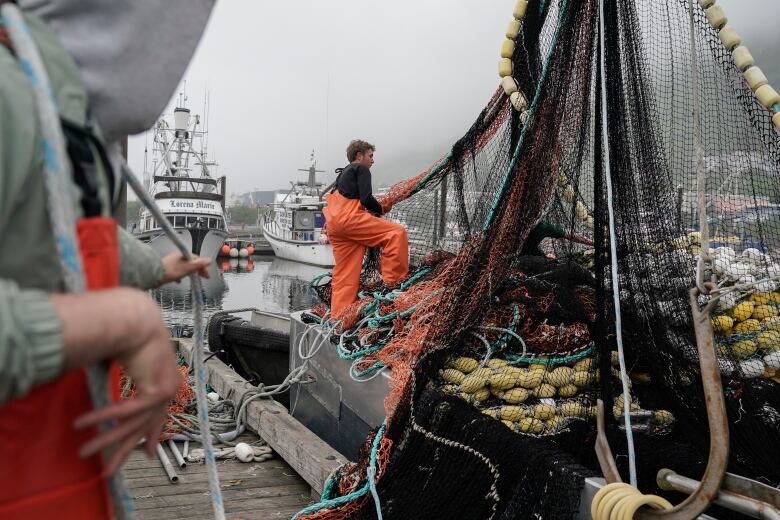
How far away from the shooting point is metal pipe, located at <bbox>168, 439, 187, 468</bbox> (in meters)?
4.79

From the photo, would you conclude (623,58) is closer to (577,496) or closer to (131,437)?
(577,496)

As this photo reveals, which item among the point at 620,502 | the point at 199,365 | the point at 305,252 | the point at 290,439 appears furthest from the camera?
the point at 305,252

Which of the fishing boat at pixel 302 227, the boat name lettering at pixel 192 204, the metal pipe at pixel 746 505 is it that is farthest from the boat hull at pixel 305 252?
the metal pipe at pixel 746 505

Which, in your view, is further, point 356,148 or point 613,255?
point 356,148

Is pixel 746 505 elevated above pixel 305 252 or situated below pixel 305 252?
above

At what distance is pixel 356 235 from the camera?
5734 mm

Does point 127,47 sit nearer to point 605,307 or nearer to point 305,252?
point 605,307

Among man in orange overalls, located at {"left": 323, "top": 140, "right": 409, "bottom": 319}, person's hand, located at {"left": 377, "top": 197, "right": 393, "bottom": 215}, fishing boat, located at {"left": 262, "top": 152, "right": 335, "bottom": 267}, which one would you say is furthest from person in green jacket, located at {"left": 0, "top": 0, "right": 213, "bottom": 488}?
fishing boat, located at {"left": 262, "top": 152, "right": 335, "bottom": 267}

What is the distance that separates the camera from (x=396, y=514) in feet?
10.1

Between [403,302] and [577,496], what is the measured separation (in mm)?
2224

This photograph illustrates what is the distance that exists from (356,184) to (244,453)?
2504mm

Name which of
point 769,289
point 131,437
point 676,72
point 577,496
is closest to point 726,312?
point 769,289

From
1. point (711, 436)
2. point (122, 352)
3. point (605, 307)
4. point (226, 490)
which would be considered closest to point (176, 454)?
point (226, 490)

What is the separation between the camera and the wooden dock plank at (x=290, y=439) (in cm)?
433
